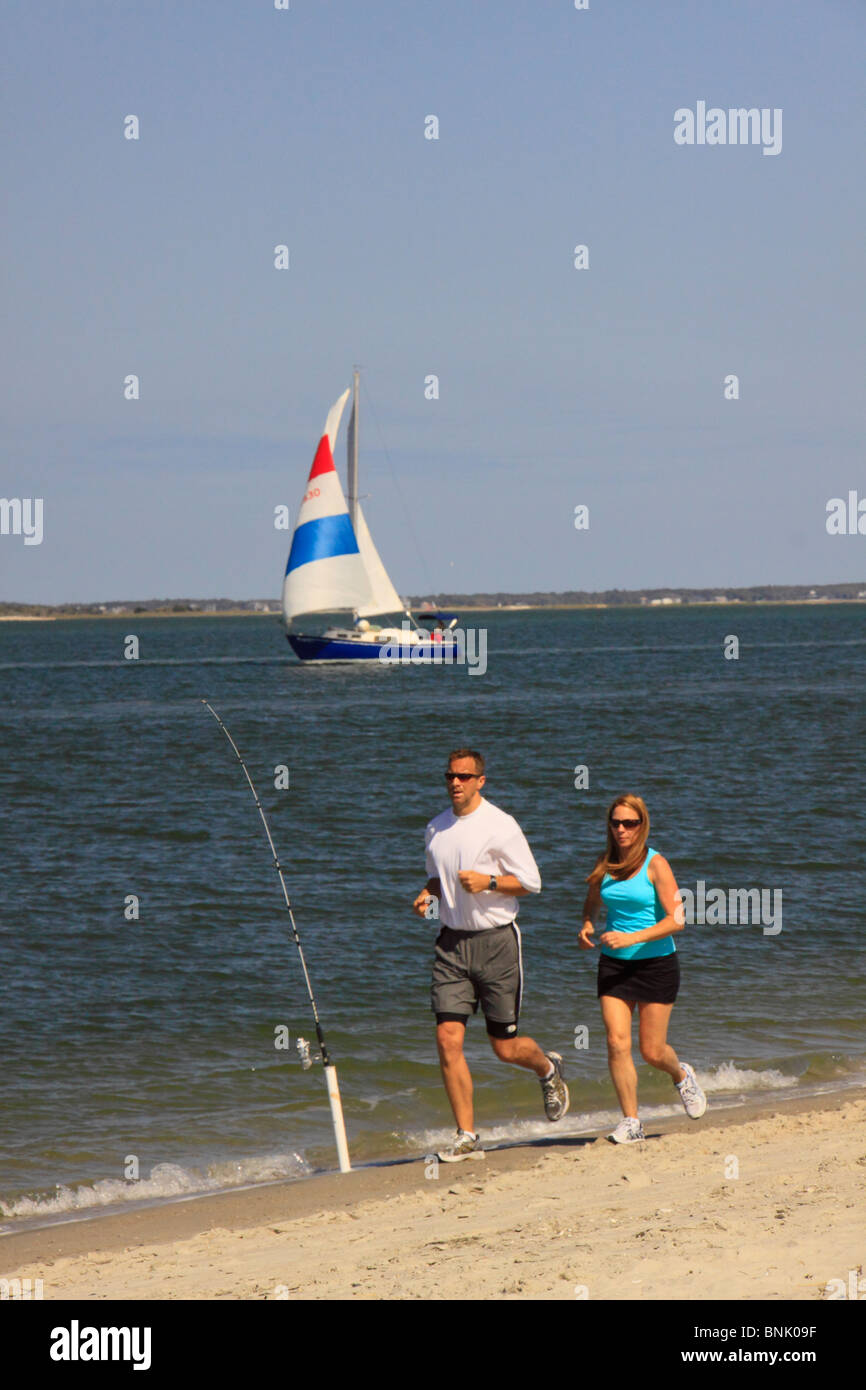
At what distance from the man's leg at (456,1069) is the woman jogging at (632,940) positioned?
69 centimetres

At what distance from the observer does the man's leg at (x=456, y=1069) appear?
6.82 m

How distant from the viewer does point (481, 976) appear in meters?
6.78

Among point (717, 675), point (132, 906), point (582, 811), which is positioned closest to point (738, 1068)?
point (132, 906)

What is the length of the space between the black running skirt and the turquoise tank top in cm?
5

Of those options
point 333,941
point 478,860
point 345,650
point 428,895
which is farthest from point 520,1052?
point 345,650

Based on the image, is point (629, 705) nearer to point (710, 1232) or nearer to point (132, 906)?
point (132, 906)

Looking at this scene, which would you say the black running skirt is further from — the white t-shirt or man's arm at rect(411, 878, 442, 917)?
man's arm at rect(411, 878, 442, 917)

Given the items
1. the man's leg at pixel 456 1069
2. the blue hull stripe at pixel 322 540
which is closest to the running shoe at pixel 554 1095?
the man's leg at pixel 456 1069

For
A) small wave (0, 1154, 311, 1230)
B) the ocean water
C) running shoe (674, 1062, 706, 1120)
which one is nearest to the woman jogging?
running shoe (674, 1062, 706, 1120)

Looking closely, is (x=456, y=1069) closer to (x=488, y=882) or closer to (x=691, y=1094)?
(x=488, y=882)

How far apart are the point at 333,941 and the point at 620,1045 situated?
7.19 metres

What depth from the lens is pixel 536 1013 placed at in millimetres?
11055

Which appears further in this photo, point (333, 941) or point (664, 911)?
point (333, 941)

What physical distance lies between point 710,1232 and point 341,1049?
5417 mm
